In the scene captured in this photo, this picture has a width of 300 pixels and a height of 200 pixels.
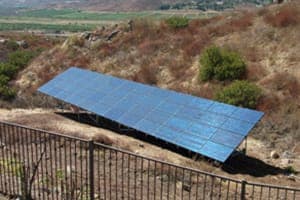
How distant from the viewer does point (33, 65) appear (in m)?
29.3

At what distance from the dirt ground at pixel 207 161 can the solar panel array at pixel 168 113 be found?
0.57m

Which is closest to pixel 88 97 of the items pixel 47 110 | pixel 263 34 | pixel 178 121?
pixel 47 110

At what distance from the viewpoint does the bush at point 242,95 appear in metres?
16.5

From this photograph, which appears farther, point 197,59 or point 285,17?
point 197,59

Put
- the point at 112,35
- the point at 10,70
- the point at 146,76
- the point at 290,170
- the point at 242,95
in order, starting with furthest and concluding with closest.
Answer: the point at 112,35
the point at 10,70
the point at 146,76
the point at 242,95
the point at 290,170

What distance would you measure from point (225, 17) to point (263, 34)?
17.5 ft

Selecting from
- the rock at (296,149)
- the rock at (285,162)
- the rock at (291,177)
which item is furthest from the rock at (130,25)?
the rock at (291,177)

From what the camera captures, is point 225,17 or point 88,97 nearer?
point 88,97

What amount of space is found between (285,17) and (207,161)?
13.7m

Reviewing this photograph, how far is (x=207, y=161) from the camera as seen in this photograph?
39.1 ft

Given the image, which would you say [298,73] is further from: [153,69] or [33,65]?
[33,65]

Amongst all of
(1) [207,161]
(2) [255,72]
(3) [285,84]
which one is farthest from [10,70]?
(1) [207,161]

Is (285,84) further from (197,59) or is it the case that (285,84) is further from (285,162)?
(197,59)

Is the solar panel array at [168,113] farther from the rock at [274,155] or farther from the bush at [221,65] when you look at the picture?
the bush at [221,65]
